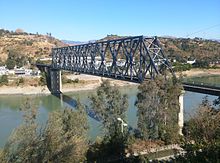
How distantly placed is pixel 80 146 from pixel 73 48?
4191 centimetres

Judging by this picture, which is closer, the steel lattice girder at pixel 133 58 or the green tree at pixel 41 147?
the green tree at pixel 41 147

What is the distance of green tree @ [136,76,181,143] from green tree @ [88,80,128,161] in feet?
4.18

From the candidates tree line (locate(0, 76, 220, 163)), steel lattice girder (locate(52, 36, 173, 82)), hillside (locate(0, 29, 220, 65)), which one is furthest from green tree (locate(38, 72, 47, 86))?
tree line (locate(0, 76, 220, 163))

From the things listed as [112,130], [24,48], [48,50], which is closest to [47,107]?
[112,130]

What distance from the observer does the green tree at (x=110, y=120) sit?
61.1ft

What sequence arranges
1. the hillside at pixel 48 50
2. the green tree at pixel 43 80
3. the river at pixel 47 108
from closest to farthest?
the river at pixel 47 108 → the green tree at pixel 43 80 → the hillside at pixel 48 50

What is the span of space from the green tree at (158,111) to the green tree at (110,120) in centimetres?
127

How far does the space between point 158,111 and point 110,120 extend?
2.95 metres

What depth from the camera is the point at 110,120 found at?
2122cm

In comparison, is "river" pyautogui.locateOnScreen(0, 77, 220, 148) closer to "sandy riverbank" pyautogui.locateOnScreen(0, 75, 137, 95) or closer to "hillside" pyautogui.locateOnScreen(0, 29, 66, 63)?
"sandy riverbank" pyautogui.locateOnScreen(0, 75, 137, 95)

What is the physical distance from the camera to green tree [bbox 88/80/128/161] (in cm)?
1862

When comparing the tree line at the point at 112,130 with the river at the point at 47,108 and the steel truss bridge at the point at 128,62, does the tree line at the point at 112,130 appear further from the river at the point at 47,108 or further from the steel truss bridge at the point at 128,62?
the steel truss bridge at the point at 128,62

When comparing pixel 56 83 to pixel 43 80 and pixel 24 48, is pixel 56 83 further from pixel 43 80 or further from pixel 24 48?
pixel 24 48

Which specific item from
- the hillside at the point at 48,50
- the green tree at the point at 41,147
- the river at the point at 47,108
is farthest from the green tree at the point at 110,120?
the hillside at the point at 48,50
